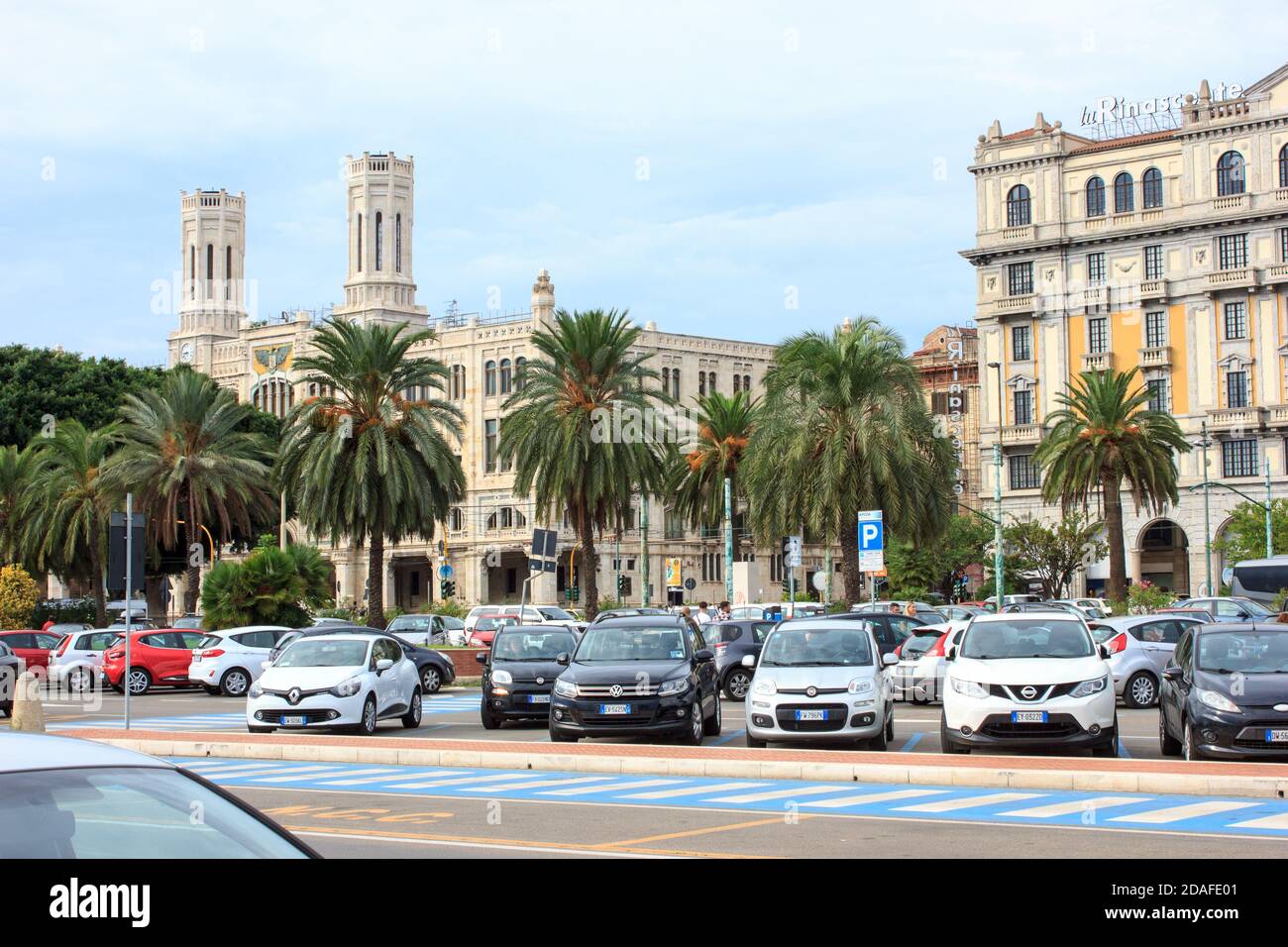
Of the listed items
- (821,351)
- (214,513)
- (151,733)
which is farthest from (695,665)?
(214,513)

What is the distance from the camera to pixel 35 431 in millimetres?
76688

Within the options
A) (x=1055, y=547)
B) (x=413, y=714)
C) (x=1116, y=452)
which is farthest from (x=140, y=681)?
(x=1055, y=547)

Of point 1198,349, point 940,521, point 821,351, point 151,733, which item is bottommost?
point 151,733

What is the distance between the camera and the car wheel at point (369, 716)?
23062mm

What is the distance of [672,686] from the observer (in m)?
20.2

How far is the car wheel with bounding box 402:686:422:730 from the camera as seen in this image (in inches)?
985

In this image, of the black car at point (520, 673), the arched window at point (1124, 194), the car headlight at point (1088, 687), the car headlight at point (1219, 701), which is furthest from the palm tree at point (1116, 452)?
the car headlight at point (1219, 701)

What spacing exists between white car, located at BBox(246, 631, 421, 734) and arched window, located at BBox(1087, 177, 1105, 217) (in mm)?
65307

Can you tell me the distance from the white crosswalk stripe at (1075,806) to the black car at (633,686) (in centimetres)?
683

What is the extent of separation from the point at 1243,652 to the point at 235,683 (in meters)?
24.6

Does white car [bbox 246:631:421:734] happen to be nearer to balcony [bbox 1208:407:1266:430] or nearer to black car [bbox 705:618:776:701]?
black car [bbox 705:618:776:701]

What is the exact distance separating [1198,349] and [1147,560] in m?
11.4

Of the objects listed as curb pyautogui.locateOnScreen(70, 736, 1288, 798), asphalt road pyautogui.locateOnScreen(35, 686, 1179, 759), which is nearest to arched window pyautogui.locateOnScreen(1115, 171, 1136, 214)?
asphalt road pyautogui.locateOnScreen(35, 686, 1179, 759)

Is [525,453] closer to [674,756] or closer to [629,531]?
[674,756]
